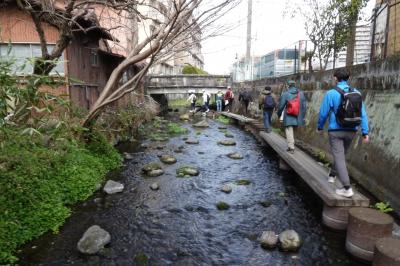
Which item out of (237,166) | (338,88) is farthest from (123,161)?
(338,88)

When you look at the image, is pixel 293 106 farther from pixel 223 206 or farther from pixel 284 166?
pixel 223 206

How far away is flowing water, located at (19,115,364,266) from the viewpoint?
5.24m

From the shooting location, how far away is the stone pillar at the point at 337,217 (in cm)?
576

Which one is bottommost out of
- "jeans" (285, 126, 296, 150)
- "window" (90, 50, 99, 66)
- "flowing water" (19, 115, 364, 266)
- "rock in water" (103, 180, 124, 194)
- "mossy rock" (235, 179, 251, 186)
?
"flowing water" (19, 115, 364, 266)

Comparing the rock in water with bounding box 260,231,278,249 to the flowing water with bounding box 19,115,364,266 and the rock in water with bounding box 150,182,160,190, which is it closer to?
the flowing water with bounding box 19,115,364,266

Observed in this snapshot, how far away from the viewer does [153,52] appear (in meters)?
8.36

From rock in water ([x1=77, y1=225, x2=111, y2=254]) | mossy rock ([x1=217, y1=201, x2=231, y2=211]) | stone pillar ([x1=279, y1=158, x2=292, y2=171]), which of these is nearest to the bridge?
stone pillar ([x1=279, y1=158, x2=292, y2=171])

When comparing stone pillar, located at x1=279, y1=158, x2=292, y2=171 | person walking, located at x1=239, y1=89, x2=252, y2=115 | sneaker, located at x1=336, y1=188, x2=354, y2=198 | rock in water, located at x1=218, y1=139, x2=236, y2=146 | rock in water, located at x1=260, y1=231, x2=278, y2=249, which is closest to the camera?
rock in water, located at x1=260, y1=231, x2=278, y2=249

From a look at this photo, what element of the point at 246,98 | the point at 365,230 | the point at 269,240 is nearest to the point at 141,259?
the point at 269,240

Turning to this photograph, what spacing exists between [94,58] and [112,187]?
1038cm

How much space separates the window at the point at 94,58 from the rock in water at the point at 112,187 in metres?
9.55

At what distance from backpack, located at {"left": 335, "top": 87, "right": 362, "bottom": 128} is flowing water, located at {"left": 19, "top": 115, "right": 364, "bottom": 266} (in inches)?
77.9

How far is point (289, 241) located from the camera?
550 cm

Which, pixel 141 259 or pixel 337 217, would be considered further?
pixel 337 217
